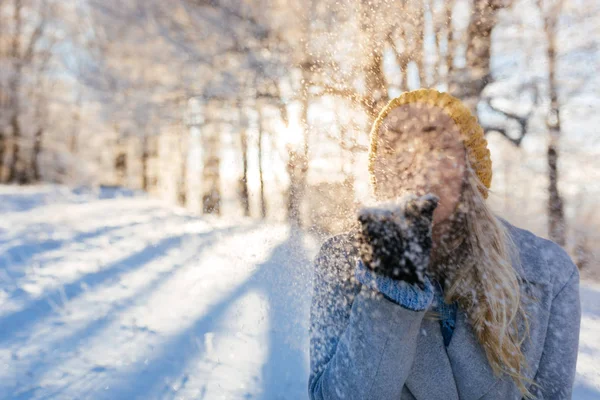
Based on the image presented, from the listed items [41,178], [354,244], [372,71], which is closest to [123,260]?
[354,244]

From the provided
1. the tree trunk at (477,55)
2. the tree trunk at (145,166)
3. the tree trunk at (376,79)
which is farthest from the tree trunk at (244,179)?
the tree trunk at (477,55)

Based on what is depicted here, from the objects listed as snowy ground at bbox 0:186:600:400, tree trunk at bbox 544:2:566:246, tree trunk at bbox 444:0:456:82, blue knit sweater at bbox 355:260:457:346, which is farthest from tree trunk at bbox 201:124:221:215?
blue knit sweater at bbox 355:260:457:346

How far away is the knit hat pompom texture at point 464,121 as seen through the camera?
1.03 metres

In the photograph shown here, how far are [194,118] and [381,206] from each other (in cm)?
743

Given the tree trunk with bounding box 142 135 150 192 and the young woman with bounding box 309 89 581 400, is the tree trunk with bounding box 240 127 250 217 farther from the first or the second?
the young woman with bounding box 309 89 581 400

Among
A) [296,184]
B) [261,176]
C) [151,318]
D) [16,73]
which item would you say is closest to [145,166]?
[16,73]

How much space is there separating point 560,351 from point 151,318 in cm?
210

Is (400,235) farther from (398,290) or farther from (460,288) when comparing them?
(460,288)

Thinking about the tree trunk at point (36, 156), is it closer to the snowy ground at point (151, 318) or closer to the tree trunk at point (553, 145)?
the snowy ground at point (151, 318)

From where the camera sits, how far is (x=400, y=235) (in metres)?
0.79

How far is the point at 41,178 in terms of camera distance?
615 inches

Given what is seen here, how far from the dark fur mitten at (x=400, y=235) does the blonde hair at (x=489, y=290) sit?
0.30 meters

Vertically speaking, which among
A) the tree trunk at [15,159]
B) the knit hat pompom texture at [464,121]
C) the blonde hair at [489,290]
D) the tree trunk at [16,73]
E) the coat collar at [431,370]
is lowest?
the coat collar at [431,370]

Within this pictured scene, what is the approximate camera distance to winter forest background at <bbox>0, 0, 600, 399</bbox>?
6.40 ft
